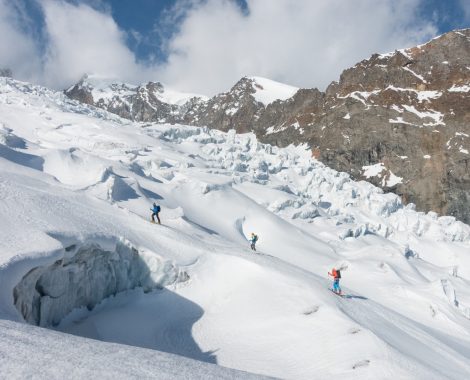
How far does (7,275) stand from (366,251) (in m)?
29.4

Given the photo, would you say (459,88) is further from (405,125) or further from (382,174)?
(382,174)

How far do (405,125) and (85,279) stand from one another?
100 meters

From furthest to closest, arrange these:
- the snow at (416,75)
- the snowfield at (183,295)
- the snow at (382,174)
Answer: the snow at (416,75), the snow at (382,174), the snowfield at (183,295)

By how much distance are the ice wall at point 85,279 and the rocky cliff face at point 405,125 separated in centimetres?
8705

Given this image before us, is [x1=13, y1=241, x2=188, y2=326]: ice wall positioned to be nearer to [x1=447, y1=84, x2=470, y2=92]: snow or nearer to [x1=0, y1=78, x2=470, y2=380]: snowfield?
[x1=0, y1=78, x2=470, y2=380]: snowfield

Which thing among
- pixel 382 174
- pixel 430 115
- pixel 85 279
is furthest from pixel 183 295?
pixel 430 115

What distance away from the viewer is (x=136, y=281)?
16609 millimetres

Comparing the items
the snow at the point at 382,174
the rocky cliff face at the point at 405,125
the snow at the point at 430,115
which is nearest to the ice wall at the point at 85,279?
the rocky cliff face at the point at 405,125

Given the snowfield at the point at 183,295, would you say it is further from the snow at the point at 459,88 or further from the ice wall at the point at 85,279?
the snow at the point at 459,88

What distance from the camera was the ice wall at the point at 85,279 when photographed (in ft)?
37.4

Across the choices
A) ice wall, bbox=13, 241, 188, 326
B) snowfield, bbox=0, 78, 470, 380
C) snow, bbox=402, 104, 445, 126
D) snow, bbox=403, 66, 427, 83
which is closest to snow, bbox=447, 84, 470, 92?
snow, bbox=403, 66, 427, 83

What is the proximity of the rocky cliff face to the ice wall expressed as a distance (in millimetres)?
87055

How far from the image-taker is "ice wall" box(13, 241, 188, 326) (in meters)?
11.4

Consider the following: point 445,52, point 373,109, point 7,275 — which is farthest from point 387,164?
point 7,275
